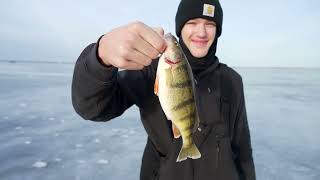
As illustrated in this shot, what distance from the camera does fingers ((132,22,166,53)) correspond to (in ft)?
5.34

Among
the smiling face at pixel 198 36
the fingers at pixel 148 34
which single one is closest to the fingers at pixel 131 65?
the fingers at pixel 148 34

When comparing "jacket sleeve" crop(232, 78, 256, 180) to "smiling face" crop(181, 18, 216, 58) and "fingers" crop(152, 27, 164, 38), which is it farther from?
"fingers" crop(152, 27, 164, 38)

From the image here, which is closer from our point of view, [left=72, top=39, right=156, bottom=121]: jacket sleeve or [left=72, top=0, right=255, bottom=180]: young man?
[left=72, top=0, right=255, bottom=180]: young man

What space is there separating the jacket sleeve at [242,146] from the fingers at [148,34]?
171cm

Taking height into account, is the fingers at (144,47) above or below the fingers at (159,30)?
below

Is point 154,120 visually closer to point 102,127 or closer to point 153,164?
point 153,164

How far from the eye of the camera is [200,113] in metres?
2.79

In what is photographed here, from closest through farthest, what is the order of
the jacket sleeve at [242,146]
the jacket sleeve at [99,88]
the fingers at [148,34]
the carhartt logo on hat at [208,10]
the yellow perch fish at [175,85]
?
the fingers at [148,34], the yellow perch fish at [175,85], the jacket sleeve at [99,88], the jacket sleeve at [242,146], the carhartt logo on hat at [208,10]

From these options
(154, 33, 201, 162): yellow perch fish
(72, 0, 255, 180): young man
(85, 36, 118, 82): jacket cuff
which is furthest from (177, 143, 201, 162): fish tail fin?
(85, 36, 118, 82): jacket cuff

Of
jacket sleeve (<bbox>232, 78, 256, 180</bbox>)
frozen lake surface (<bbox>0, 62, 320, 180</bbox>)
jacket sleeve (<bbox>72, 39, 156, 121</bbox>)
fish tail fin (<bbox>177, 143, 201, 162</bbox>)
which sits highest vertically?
jacket sleeve (<bbox>72, 39, 156, 121</bbox>)

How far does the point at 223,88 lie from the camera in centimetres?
305

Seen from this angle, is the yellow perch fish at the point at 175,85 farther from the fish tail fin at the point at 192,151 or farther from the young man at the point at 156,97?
the fish tail fin at the point at 192,151

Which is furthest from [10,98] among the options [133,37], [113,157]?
[133,37]

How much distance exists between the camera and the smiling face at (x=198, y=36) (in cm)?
324
